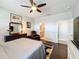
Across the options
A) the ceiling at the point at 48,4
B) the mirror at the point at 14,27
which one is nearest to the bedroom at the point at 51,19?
the ceiling at the point at 48,4

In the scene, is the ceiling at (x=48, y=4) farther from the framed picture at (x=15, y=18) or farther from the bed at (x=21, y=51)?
the bed at (x=21, y=51)

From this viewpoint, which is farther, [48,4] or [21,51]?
[48,4]

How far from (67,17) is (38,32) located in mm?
3563

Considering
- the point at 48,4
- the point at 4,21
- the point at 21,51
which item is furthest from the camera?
the point at 4,21

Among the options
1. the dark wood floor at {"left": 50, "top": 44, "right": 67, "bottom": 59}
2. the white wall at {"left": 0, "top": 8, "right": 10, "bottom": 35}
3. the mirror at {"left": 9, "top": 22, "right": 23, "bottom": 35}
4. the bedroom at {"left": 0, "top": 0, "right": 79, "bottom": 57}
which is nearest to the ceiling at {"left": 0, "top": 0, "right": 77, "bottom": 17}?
the bedroom at {"left": 0, "top": 0, "right": 79, "bottom": 57}

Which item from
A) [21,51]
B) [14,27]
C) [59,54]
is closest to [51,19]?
[14,27]

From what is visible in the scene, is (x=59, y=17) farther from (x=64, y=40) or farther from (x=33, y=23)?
(x=33, y=23)

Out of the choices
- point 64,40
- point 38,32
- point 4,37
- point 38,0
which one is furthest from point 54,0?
point 38,32

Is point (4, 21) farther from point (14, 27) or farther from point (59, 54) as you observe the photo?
point (59, 54)

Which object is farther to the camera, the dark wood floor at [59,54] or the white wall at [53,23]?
the white wall at [53,23]

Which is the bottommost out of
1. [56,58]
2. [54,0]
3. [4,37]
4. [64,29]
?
[56,58]

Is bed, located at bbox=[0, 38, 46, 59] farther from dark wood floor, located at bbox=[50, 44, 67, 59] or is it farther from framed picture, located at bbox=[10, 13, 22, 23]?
framed picture, located at bbox=[10, 13, 22, 23]

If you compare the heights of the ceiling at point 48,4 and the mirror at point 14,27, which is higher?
the ceiling at point 48,4

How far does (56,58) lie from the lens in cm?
353
